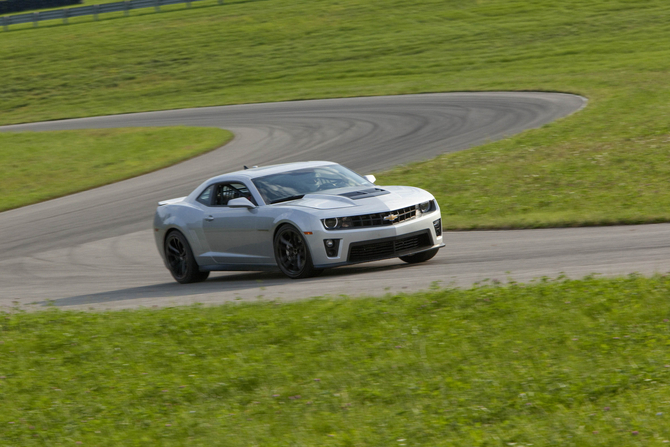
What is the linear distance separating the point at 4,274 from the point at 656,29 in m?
34.0

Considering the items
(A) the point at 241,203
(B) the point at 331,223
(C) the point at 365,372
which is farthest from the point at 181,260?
(C) the point at 365,372

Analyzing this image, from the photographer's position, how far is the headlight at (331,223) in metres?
10.4

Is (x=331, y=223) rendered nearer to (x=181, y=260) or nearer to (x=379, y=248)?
(x=379, y=248)

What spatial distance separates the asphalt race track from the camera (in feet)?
33.7

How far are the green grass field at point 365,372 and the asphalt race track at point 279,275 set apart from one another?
4.29 ft

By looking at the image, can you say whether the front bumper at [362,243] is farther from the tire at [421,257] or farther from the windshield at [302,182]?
the windshield at [302,182]

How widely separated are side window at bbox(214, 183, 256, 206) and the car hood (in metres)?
0.90

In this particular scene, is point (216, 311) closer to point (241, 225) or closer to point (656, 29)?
point (241, 225)

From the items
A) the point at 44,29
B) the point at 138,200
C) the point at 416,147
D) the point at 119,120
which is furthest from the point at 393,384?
the point at 44,29

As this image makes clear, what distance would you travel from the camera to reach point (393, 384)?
6.61m

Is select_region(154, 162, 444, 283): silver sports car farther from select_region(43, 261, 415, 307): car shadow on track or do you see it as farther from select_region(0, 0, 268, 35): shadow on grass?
select_region(0, 0, 268, 35): shadow on grass

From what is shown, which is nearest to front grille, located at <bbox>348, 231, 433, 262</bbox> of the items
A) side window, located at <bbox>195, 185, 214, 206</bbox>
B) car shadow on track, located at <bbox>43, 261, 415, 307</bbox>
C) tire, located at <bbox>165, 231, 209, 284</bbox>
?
car shadow on track, located at <bbox>43, 261, 415, 307</bbox>

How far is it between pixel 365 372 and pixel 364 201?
4.07 metres

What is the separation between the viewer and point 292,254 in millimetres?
10875
